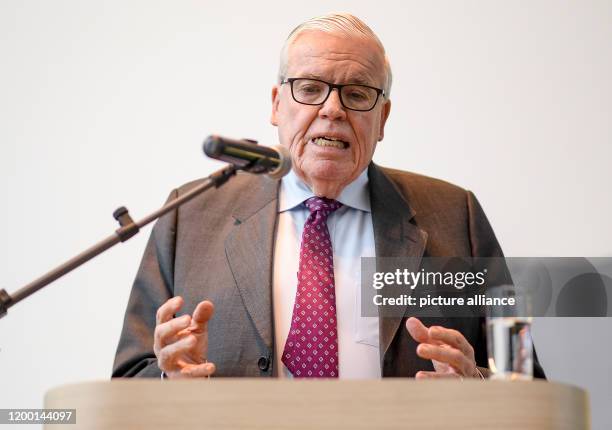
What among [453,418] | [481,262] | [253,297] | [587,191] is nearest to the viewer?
[453,418]

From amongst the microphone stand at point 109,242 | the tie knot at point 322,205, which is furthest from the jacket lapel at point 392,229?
the microphone stand at point 109,242

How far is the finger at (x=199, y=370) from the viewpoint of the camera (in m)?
1.99

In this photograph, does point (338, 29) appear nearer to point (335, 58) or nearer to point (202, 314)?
point (335, 58)

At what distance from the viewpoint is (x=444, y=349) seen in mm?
1974

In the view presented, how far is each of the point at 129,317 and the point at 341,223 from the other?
0.65m

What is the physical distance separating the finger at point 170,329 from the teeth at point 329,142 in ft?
2.71

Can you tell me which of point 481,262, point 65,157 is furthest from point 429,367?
point 65,157

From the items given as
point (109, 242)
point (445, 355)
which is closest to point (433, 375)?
point (445, 355)

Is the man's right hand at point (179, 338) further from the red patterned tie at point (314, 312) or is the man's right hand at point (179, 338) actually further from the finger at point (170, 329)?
the red patterned tie at point (314, 312)

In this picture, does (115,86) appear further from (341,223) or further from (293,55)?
(341,223)

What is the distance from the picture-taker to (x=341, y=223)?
271 cm

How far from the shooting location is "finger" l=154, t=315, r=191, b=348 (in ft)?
6.47

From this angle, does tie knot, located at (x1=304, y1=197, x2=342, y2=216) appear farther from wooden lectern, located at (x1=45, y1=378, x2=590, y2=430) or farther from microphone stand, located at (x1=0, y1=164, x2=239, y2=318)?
wooden lectern, located at (x1=45, y1=378, x2=590, y2=430)

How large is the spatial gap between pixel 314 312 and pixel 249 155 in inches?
32.0
